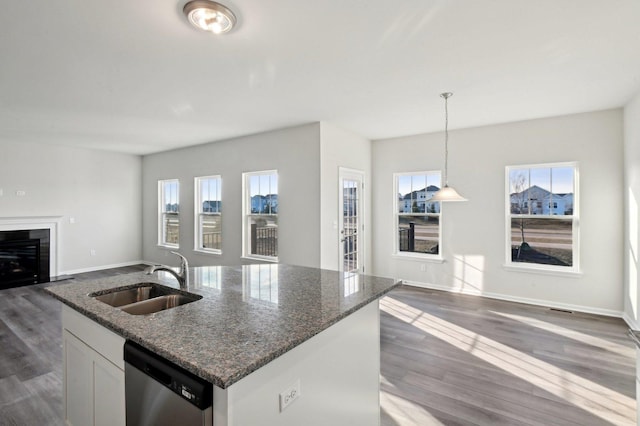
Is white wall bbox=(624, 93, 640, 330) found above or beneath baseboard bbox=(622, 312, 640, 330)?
above

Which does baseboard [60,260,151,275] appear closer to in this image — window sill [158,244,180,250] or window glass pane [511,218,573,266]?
window sill [158,244,180,250]

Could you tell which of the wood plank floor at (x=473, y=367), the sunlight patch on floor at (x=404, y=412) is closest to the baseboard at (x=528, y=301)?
the wood plank floor at (x=473, y=367)

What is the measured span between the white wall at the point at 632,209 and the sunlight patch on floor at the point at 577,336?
581 mm

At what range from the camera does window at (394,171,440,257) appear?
5.68 m

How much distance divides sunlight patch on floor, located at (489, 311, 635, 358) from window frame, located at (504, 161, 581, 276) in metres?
0.96

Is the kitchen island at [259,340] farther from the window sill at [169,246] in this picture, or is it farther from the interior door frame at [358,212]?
the window sill at [169,246]

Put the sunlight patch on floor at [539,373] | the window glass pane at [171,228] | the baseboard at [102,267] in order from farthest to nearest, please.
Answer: the window glass pane at [171,228], the baseboard at [102,267], the sunlight patch on floor at [539,373]

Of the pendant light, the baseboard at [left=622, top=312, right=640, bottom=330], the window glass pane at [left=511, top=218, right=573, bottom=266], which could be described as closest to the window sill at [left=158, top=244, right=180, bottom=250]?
the pendant light

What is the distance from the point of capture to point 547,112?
440cm

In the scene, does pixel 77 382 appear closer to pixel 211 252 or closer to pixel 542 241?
pixel 211 252

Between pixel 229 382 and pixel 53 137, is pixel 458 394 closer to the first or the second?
pixel 229 382

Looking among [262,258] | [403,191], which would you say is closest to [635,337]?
[403,191]

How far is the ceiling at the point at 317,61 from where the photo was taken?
2.17 meters

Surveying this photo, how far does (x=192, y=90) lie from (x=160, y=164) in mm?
4497
